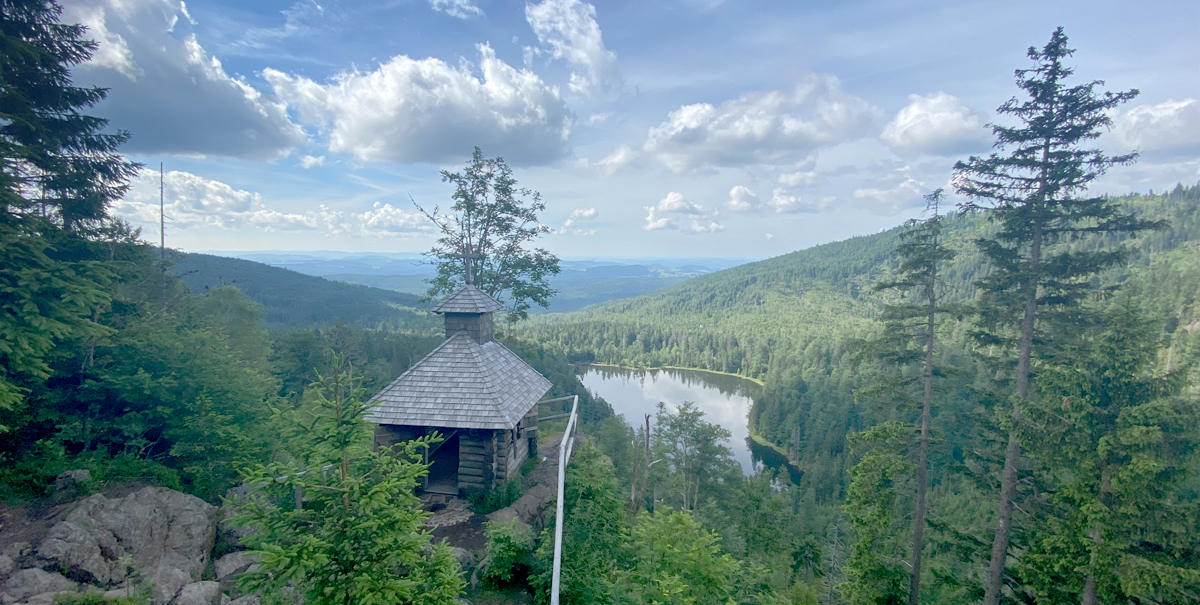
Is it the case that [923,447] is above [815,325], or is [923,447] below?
above

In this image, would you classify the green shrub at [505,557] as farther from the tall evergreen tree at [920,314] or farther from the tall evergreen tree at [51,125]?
the tall evergreen tree at [51,125]

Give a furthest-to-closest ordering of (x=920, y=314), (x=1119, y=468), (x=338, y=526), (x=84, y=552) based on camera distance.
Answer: (x=920, y=314) < (x=84, y=552) < (x=1119, y=468) < (x=338, y=526)

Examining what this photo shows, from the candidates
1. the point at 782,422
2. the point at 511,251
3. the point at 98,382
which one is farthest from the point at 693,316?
the point at 98,382

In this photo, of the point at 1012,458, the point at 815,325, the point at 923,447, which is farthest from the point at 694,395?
the point at 1012,458

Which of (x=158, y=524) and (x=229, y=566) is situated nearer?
(x=158, y=524)

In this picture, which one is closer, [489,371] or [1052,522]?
[1052,522]

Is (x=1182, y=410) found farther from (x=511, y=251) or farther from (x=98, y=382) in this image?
(x=98, y=382)

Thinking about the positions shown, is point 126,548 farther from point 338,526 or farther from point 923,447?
point 923,447
